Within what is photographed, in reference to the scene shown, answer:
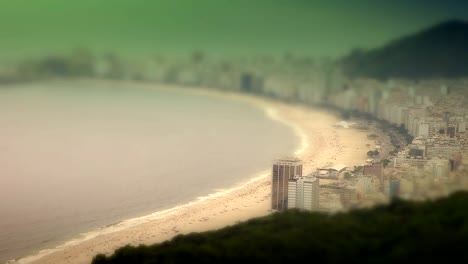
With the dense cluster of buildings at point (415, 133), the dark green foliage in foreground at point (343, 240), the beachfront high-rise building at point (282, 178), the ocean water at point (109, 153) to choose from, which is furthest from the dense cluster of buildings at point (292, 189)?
the dark green foliage in foreground at point (343, 240)

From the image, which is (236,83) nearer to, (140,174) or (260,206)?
(140,174)

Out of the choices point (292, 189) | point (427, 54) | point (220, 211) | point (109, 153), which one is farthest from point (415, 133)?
point (427, 54)

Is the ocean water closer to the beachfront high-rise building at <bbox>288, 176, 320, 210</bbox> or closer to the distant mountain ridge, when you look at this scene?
the beachfront high-rise building at <bbox>288, 176, 320, 210</bbox>

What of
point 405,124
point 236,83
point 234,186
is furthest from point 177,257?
point 236,83

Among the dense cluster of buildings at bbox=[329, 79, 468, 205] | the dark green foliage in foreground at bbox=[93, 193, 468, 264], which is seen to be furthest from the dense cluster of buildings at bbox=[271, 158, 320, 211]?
the dark green foliage in foreground at bbox=[93, 193, 468, 264]

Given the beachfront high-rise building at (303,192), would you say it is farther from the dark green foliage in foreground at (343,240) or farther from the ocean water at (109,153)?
the ocean water at (109,153)

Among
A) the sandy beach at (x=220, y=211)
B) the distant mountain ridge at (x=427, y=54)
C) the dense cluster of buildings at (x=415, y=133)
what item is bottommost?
the sandy beach at (x=220, y=211)

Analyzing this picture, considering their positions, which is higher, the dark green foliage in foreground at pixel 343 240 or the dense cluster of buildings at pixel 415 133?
the dense cluster of buildings at pixel 415 133
